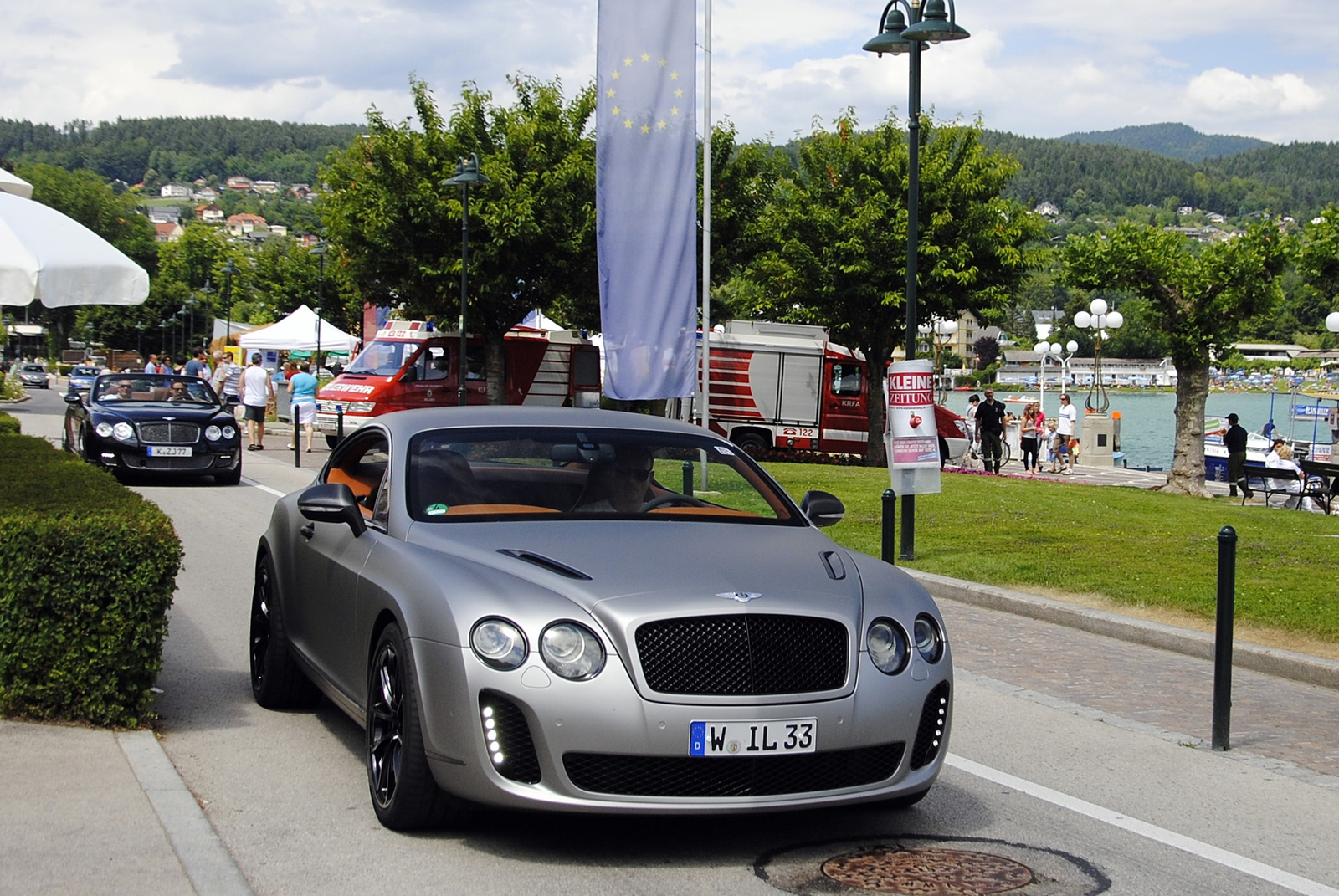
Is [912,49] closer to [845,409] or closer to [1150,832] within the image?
[1150,832]

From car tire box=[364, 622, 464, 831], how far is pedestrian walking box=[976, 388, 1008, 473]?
30820 mm

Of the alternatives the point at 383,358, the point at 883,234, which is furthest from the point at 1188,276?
the point at 383,358

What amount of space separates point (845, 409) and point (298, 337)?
2080cm

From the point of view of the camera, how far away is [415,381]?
32.1 meters

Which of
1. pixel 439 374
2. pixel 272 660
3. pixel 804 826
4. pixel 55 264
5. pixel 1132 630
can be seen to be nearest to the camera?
pixel 804 826

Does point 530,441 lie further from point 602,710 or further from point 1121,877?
point 1121,877

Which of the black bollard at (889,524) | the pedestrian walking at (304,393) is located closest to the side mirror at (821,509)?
the black bollard at (889,524)

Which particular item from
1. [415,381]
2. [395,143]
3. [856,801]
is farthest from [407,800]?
[395,143]

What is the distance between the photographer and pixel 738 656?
4.63m

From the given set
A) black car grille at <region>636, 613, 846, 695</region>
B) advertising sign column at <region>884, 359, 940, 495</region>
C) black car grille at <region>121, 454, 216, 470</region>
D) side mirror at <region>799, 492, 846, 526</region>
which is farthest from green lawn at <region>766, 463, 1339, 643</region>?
black car grille at <region>121, 454, 216, 470</region>

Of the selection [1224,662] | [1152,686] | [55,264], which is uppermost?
[55,264]

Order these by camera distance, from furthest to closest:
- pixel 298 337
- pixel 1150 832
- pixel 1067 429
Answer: pixel 298 337, pixel 1067 429, pixel 1150 832

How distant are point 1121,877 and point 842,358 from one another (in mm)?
29675

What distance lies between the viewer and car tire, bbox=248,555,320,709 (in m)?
6.86
